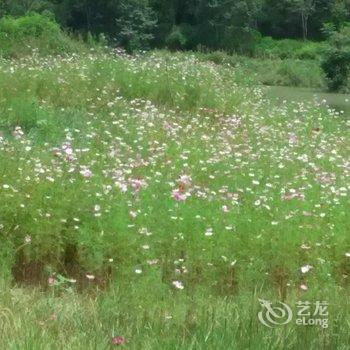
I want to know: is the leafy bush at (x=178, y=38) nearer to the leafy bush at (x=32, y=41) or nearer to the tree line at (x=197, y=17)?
the tree line at (x=197, y=17)

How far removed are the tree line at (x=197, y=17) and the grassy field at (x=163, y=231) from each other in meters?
33.5

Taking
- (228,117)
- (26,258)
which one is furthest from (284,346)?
(228,117)

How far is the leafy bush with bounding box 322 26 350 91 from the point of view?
29703 mm

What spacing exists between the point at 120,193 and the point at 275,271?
139 cm

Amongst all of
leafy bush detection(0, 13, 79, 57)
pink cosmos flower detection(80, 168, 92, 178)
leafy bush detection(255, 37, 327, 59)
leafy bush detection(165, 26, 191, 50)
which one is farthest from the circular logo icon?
leafy bush detection(165, 26, 191, 50)

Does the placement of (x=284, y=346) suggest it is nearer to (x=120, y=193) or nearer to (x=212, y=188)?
(x=120, y=193)

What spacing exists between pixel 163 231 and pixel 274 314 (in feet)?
6.03

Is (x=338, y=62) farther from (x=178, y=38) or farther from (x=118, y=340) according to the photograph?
(x=118, y=340)

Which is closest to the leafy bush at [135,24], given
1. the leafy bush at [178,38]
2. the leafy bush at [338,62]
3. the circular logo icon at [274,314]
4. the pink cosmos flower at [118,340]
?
the leafy bush at [178,38]

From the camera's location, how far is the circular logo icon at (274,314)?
3682mm

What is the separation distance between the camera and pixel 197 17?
Answer: 48.8 m

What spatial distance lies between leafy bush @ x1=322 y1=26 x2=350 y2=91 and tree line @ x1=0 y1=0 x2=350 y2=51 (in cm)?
1290

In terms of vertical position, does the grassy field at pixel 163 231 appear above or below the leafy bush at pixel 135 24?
above

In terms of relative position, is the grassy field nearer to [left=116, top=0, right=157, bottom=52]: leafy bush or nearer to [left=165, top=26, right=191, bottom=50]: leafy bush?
[left=116, top=0, right=157, bottom=52]: leafy bush
